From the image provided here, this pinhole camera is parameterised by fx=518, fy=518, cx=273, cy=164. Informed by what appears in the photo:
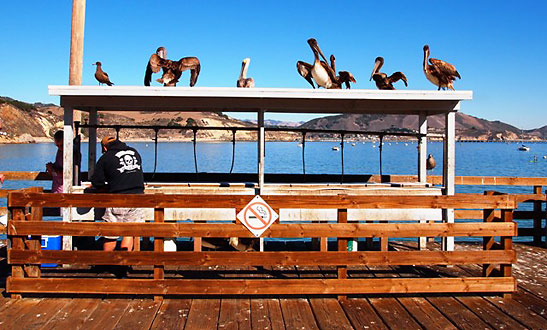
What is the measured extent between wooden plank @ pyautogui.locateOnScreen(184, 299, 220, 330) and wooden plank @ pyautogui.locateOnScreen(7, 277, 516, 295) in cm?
13

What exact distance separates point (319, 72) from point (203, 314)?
13.8ft

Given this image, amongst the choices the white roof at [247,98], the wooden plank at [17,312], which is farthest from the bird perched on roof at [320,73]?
the wooden plank at [17,312]

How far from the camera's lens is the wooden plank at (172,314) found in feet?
15.6

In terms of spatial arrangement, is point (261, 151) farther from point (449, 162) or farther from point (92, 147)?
point (92, 147)

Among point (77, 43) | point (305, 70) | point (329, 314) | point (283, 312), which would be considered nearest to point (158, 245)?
point (283, 312)

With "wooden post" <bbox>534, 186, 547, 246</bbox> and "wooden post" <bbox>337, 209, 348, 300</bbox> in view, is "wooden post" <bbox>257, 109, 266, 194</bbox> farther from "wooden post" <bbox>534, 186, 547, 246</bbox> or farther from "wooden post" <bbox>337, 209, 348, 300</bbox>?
"wooden post" <bbox>534, 186, 547, 246</bbox>

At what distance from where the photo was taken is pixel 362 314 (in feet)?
16.6

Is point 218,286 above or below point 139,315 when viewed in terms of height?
above

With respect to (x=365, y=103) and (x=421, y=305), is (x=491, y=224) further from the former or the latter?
(x=365, y=103)

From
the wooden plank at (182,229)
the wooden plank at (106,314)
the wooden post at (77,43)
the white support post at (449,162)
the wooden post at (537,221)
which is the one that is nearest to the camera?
the wooden plank at (106,314)

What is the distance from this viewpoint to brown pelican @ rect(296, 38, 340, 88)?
7.78 m

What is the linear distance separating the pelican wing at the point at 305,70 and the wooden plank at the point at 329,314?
377 cm

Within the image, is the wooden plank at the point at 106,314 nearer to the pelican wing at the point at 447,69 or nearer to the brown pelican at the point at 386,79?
the brown pelican at the point at 386,79

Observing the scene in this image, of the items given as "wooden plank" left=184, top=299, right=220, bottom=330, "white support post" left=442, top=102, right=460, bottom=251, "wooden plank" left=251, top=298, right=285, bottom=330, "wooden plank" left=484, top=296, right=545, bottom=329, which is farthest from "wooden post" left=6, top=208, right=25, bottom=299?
"white support post" left=442, top=102, right=460, bottom=251
